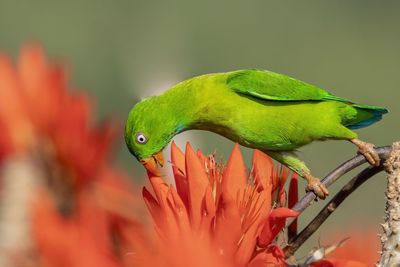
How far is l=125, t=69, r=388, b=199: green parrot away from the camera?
3.74 ft

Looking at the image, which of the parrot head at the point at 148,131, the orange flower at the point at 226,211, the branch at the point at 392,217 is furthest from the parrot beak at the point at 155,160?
the branch at the point at 392,217

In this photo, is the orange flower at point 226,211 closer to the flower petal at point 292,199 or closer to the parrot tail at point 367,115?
the flower petal at point 292,199

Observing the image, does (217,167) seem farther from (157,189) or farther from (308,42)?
(308,42)

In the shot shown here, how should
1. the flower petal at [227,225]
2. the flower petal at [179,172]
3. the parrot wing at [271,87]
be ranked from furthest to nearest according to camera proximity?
the parrot wing at [271,87] → the flower petal at [179,172] → the flower petal at [227,225]

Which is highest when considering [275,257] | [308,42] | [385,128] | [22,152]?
[22,152]

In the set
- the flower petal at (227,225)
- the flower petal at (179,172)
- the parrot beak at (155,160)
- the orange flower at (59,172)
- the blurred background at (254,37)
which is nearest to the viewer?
the orange flower at (59,172)

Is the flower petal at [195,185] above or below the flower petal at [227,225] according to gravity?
above

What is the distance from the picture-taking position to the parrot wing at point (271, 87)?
1.32m

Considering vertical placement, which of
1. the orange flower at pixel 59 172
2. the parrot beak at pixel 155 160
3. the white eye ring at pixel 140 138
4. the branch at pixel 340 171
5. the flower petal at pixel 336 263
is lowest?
the flower petal at pixel 336 263

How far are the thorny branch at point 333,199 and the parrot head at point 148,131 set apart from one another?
1.10 feet

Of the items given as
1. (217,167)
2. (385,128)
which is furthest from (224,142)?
(217,167)

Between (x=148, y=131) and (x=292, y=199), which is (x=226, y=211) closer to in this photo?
(x=292, y=199)

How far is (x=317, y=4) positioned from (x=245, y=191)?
12509 millimetres

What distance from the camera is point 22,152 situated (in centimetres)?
71
